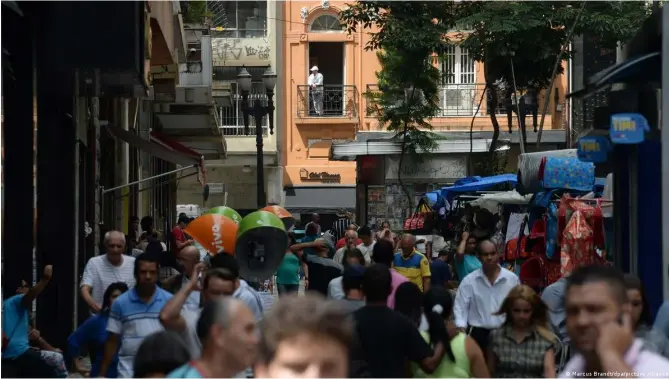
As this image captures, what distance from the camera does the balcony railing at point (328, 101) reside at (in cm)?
4547

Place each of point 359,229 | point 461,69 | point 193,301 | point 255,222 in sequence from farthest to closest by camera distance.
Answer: point 461,69 → point 359,229 → point 255,222 → point 193,301

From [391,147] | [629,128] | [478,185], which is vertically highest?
[391,147]

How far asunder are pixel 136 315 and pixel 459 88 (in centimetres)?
3243

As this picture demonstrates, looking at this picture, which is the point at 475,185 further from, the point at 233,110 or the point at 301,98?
the point at 233,110

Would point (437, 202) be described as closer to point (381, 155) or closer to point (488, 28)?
point (488, 28)

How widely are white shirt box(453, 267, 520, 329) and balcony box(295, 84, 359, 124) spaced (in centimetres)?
3319

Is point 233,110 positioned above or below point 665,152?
above

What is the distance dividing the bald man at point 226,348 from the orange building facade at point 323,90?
3712 cm

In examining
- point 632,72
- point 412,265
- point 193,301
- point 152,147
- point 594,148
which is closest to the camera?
point 193,301

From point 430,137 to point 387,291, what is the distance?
2569cm

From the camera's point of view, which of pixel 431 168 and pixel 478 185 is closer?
pixel 478 185

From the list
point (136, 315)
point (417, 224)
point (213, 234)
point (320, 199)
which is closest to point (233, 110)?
point (320, 199)

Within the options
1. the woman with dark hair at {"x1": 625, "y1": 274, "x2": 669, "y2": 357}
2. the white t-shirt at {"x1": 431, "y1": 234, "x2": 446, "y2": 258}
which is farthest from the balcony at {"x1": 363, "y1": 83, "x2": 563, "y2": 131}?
the woman with dark hair at {"x1": 625, "y1": 274, "x2": 669, "y2": 357}

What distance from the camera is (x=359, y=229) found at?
19234mm
